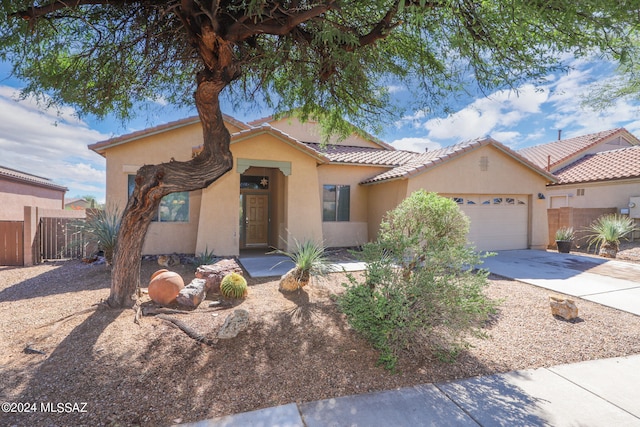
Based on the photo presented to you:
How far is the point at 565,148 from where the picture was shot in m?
20.2

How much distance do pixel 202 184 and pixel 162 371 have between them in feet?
9.42

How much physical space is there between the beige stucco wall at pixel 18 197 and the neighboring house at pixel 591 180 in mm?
27885

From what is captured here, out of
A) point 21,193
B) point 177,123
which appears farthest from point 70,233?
point 21,193

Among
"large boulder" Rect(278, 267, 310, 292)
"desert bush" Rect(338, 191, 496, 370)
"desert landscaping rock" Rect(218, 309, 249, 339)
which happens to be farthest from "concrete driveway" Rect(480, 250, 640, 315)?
"desert landscaping rock" Rect(218, 309, 249, 339)

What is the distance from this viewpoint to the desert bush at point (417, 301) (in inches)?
147

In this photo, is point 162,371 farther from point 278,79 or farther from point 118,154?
point 118,154

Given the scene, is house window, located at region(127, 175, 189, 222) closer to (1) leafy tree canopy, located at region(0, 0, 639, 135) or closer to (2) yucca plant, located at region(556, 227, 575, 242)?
(1) leafy tree canopy, located at region(0, 0, 639, 135)

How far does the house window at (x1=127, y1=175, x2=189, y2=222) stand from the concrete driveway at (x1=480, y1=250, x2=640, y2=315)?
9.82 metres

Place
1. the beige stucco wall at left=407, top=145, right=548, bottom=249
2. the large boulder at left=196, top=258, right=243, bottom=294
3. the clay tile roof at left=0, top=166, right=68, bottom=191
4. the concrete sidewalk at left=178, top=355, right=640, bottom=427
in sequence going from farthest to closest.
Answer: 1. the clay tile roof at left=0, top=166, right=68, bottom=191
2. the beige stucco wall at left=407, top=145, right=548, bottom=249
3. the large boulder at left=196, top=258, right=243, bottom=294
4. the concrete sidewalk at left=178, top=355, right=640, bottom=427

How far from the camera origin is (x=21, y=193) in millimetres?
18641

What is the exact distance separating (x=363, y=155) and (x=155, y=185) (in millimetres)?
11108

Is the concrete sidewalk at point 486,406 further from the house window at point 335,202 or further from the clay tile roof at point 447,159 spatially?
the house window at point 335,202

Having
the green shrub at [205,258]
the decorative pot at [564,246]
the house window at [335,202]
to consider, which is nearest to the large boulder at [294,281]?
the green shrub at [205,258]

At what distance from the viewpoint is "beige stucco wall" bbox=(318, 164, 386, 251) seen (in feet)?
43.1
